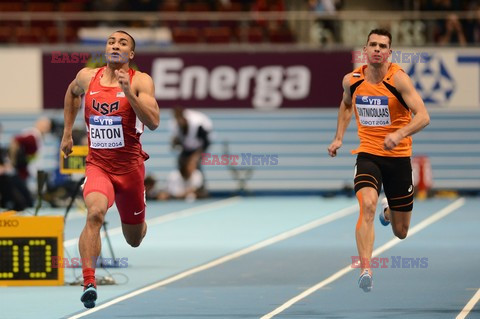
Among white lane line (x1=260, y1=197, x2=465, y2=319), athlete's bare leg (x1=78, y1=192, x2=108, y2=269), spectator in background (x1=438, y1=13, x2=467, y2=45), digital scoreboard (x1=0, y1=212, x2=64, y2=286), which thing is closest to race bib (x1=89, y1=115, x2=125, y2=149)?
athlete's bare leg (x1=78, y1=192, x2=108, y2=269)

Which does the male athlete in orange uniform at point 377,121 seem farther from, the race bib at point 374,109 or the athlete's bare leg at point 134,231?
the athlete's bare leg at point 134,231

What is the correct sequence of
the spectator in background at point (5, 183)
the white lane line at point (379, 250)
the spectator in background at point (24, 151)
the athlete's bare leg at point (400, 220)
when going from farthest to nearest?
the spectator in background at point (24, 151) → the spectator in background at point (5, 183) → the athlete's bare leg at point (400, 220) → the white lane line at point (379, 250)

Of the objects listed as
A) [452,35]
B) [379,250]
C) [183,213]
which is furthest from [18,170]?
[452,35]

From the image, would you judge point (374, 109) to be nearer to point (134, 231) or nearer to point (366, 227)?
point (366, 227)

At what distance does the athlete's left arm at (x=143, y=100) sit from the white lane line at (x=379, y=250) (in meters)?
1.75

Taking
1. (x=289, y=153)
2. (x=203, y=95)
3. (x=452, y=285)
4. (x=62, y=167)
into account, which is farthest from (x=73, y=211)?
(x=452, y=285)

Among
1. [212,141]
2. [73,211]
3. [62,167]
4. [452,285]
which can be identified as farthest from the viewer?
[212,141]

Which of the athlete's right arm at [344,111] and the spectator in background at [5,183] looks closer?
the athlete's right arm at [344,111]

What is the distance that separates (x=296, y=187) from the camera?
26.7 metres

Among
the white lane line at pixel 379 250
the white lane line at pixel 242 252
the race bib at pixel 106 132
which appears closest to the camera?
the race bib at pixel 106 132

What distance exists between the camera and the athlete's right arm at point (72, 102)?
32.5ft

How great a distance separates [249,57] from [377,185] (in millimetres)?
15200

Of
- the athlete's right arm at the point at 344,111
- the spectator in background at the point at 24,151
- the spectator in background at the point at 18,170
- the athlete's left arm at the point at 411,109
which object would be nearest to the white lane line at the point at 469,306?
the athlete's left arm at the point at 411,109

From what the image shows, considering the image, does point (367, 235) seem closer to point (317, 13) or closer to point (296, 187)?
point (317, 13)
